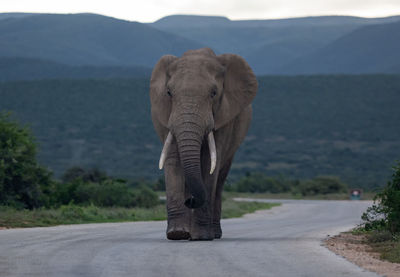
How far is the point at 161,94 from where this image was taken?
17703 millimetres

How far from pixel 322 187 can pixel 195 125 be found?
181 feet

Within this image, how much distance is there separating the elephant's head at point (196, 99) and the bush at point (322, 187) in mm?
51347

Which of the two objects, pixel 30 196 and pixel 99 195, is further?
pixel 99 195

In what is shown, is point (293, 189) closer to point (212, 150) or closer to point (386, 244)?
Answer: point (212, 150)

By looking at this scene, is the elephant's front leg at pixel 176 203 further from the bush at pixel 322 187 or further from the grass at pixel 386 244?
the bush at pixel 322 187

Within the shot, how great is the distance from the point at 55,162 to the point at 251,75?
79.0m

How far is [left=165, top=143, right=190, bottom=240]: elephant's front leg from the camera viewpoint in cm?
1675

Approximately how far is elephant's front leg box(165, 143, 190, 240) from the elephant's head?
243 mm

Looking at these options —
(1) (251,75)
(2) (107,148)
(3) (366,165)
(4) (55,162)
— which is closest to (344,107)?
(3) (366,165)

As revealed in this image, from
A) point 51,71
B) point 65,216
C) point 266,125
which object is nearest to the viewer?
point 65,216

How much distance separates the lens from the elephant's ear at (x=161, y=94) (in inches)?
688

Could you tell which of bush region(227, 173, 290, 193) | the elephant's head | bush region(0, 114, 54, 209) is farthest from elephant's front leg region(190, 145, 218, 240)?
bush region(227, 173, 290, 193)

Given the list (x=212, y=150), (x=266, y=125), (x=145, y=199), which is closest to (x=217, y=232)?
(x=212, y=150)

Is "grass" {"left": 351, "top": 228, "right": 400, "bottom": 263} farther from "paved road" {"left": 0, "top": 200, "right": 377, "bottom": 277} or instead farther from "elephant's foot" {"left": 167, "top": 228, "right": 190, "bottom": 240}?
"elephant's foot" {"left": 167, "top": 228, "right": 190, "bottom": 240}
